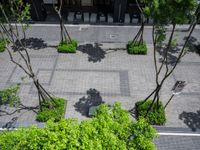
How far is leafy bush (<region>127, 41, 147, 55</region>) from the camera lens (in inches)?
1048

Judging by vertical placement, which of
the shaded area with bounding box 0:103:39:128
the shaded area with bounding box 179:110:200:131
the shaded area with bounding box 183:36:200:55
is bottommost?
the shaded area with bounding box 179:110:200:131

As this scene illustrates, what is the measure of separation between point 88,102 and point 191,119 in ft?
25.4

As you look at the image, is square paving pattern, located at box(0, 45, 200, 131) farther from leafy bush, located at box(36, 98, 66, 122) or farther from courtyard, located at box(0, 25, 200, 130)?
leafy bush, located at box(36, 98, 66, 122)

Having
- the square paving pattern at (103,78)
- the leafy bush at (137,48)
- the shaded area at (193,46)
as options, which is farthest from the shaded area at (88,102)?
the shaded area at (193,46)

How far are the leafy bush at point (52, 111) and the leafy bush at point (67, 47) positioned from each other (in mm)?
6817

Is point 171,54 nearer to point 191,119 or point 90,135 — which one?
point 191,119

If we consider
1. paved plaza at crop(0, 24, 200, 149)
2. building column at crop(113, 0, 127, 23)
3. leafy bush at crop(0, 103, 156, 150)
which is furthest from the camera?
building column at crop(113, 0, 127, 23)

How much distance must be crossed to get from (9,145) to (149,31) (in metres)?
21.8

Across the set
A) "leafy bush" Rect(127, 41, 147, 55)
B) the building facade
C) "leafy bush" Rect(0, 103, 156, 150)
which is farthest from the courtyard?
"leafy bush" Rect(0, 103, 156, 150)

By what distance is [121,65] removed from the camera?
25.6 meters

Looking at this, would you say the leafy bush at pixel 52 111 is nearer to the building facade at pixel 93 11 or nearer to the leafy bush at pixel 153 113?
the leafy bush at pixel 153 113

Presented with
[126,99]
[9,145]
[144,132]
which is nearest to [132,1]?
[126,99]

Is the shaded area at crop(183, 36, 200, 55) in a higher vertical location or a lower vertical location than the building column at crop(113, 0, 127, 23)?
lower

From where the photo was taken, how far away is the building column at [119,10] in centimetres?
3016
